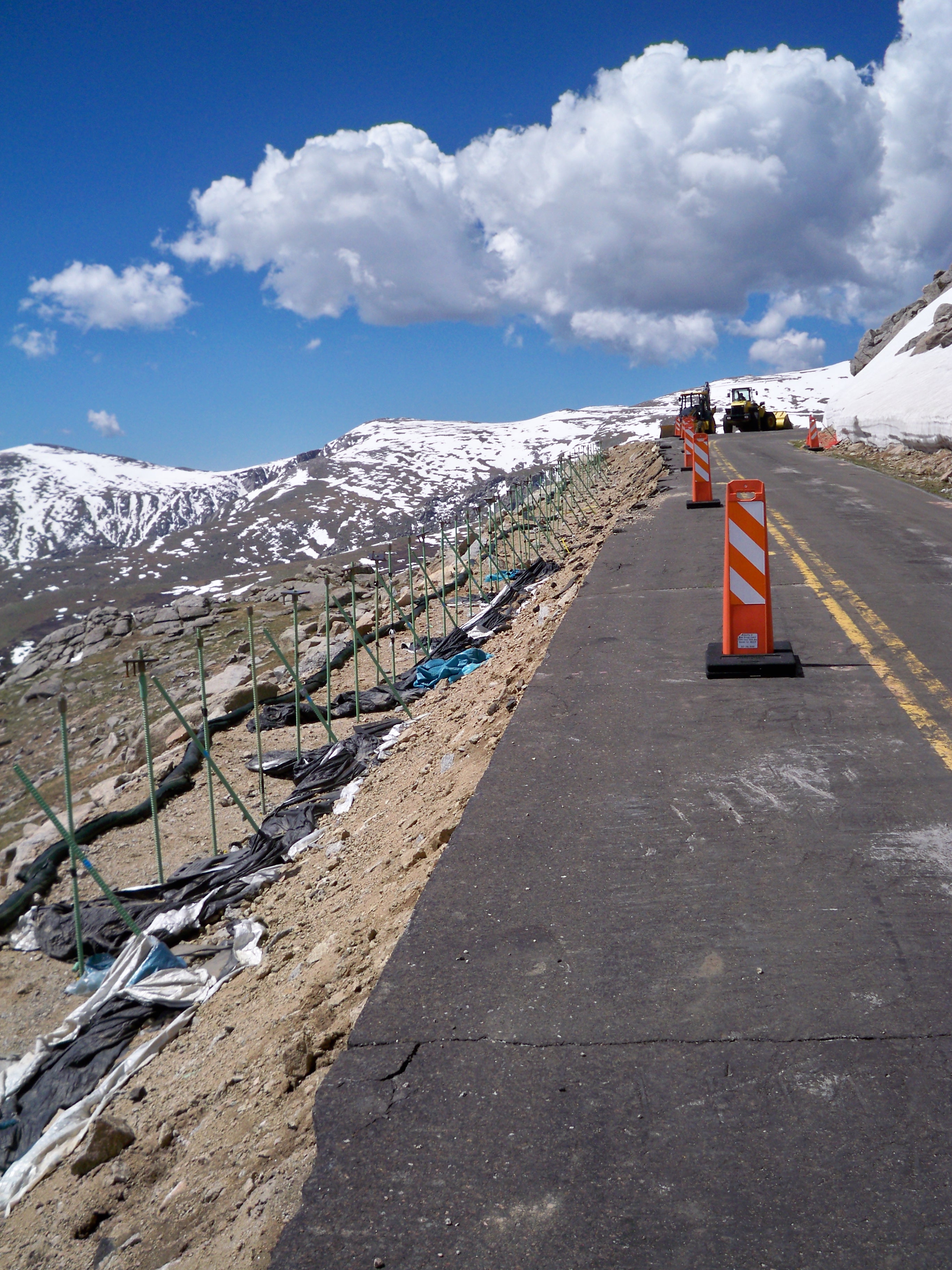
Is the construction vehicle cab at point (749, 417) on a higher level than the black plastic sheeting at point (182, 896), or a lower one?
higher

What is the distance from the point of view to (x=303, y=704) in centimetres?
1257

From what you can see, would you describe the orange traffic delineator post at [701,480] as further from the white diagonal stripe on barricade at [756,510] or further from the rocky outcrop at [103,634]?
the rocky outcrop at [103,634]

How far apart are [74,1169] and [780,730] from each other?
4.34m

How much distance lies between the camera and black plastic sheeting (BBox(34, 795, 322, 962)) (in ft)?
21.2

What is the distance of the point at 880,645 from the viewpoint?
6.52 meters

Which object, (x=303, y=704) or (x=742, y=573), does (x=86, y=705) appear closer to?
(x=303, y=704)

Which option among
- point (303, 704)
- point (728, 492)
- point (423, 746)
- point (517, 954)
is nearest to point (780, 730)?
point (728, 492)

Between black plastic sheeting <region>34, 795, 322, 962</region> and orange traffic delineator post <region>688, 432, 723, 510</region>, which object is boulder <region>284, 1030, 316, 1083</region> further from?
orange traffic delineator post <region>688, 432, 723, 510</region>

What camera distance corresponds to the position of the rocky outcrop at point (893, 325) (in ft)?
121

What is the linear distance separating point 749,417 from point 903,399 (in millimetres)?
18332

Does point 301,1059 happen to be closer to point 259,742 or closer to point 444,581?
point 259,742

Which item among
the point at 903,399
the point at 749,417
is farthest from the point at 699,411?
the point at 903,399

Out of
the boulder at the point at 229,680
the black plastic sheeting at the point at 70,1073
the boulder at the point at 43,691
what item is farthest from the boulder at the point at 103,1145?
the boulder at the point at 43,691

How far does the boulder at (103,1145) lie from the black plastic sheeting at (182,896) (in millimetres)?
2675
